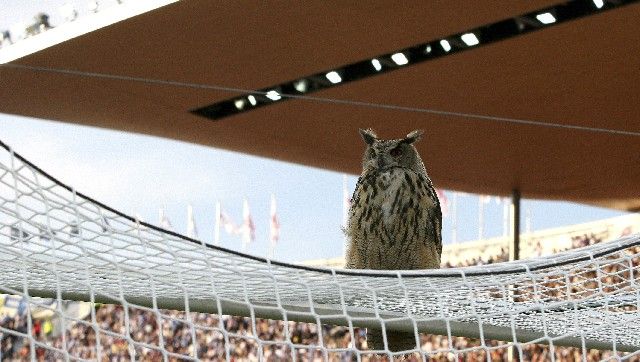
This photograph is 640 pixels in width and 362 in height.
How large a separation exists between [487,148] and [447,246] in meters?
2.76

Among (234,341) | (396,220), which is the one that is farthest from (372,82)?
(234,341)

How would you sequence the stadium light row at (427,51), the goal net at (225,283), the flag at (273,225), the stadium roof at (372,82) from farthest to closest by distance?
the flag at (273,225)
the stadium roof at (372,82)
the stadium light row at (427,51)
the goal net at (225,283)

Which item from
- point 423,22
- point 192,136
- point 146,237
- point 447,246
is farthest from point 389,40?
point 447,246

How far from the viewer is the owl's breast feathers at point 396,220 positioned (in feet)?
10.3

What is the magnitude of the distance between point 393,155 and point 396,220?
0.22 metres

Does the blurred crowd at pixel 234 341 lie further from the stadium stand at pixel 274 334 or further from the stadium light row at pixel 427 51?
the stadium light row at pixel 427 51

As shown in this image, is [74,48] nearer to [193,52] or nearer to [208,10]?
[193,52]

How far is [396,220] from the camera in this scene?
3145 mm

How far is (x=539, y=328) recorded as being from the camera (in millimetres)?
2504

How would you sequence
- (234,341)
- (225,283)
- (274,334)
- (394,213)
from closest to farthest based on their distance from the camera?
(225,283) < (394,213) < (274,334) < (234,341)

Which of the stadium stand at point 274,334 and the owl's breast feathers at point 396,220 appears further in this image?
the stadium stand at point 274,334

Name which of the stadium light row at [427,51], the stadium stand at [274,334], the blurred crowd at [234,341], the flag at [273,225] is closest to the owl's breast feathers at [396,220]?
the stadium light row at [427,51]

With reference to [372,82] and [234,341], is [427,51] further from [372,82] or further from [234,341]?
[234,341]

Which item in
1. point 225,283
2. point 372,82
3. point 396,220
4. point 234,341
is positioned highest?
point 372,82
